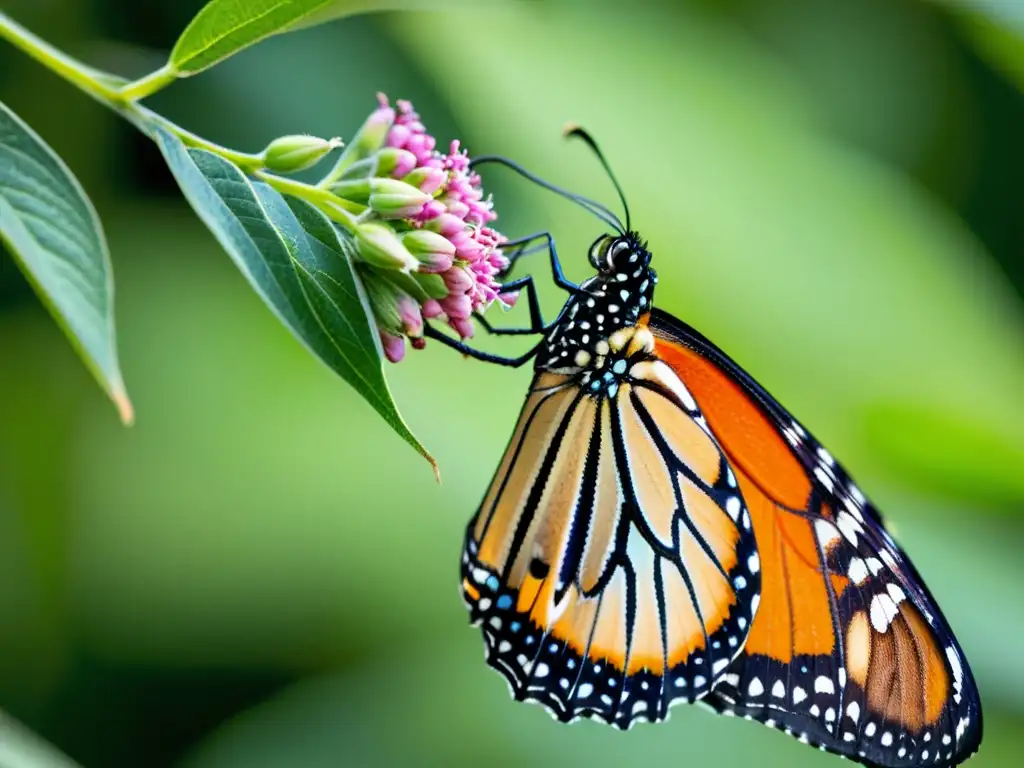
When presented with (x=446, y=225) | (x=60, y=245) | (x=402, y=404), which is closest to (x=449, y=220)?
(x=446, y=225)

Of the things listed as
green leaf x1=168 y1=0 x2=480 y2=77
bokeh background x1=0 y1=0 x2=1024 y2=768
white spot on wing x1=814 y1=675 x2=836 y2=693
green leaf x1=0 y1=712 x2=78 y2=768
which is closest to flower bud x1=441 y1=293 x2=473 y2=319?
green leaf x1=168 y1=0 x2=480 y2=77

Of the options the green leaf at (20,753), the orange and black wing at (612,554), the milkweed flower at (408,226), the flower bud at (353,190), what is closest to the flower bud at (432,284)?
the milkweed flower at (408,226)

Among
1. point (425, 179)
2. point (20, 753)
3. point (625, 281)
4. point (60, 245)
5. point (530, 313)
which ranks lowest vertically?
point (20, 753)

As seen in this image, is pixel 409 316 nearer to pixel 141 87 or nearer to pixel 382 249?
pixel 382 249

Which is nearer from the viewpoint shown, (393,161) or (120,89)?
(120,89)

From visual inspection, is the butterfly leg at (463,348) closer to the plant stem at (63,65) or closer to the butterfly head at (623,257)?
the butterfly head at (623,257)

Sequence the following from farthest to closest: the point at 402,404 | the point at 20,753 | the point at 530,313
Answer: the point at 402,404 → the point at 530,313 → the point at 20,753

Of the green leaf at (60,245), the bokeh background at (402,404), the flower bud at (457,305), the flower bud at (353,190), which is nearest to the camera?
the green leaf at (60,245)

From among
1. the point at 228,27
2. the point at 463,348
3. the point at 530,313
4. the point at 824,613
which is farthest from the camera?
the point at 824,613

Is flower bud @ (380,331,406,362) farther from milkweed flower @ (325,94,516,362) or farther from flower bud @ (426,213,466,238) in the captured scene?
flower bud @ (426,213,466,238)
